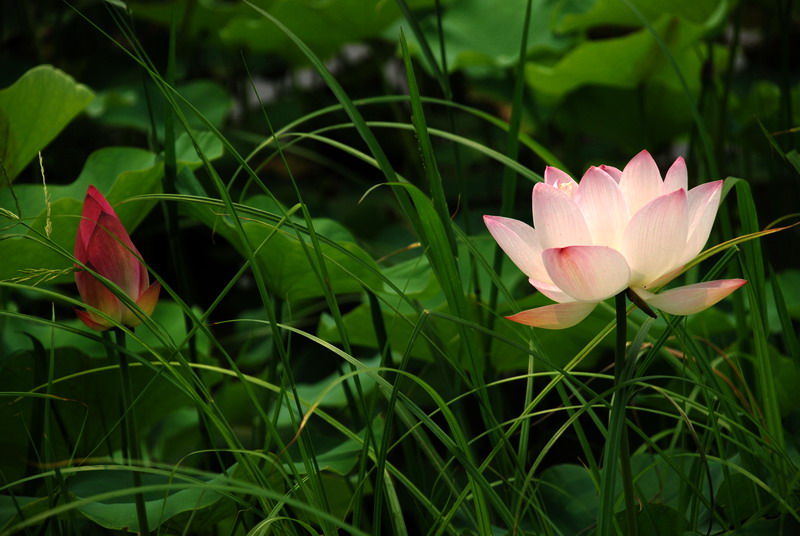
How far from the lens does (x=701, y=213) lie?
427mm

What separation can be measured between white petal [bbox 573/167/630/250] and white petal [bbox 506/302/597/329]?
0.12ft

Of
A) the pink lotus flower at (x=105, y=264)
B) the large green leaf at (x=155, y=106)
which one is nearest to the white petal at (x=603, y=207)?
the pink lotus flower at (x=105, y=264)

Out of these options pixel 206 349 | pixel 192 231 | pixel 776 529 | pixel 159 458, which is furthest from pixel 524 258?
pixel 192 231

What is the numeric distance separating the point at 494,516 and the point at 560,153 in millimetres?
1312

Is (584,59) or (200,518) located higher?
(584,59)

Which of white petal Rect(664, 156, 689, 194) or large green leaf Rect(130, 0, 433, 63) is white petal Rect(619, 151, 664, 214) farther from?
large green leaf Rect(130, 0, 433, 63)

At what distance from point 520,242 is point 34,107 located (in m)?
0.67

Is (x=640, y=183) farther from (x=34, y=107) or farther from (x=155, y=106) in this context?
(x=155, y=106)

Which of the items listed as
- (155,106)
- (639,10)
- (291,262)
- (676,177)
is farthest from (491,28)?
(676,177)

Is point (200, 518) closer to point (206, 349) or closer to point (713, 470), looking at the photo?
point (206, 349)

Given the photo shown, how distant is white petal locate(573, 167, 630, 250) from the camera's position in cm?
40

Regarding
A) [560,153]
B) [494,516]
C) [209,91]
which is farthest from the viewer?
[560,153]

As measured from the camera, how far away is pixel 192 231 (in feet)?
5.41

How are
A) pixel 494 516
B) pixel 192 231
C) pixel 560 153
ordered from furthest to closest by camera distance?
pixel 560 153, pixel 192 231, pixel 494 516
